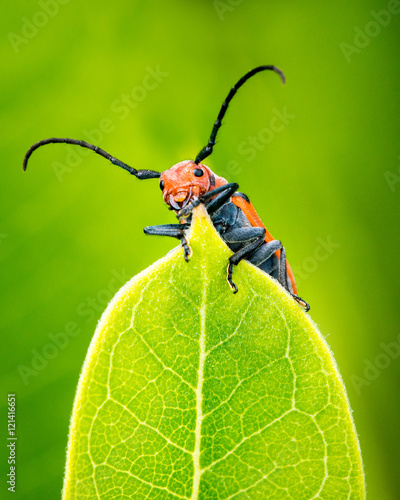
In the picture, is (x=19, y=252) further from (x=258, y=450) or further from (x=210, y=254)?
(x=258, y=450)

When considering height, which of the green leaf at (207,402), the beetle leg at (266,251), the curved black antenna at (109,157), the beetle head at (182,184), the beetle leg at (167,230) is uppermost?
the curved black antenna at (109,157)

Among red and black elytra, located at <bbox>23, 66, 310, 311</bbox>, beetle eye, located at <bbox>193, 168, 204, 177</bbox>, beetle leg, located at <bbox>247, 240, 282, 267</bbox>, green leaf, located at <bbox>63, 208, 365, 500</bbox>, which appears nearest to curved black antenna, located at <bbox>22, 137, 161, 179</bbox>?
red and black elytra, located at <bbox>23, 66, 310, 311</bbox>

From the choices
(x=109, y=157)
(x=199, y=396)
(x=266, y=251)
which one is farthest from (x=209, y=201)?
(x=199, y=396)

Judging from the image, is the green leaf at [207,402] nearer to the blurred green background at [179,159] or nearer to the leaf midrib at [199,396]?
the leaf midrib at [199,396]

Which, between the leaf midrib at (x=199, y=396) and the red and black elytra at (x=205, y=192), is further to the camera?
the red and black elytra at (x=205, y=192)

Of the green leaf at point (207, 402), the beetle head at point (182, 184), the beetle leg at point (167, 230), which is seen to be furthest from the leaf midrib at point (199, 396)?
the beetle head at point (182, 184)

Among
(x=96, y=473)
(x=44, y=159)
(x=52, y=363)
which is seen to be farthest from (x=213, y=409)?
(x=44, y=159)

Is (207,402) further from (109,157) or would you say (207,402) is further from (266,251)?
(109,157)
